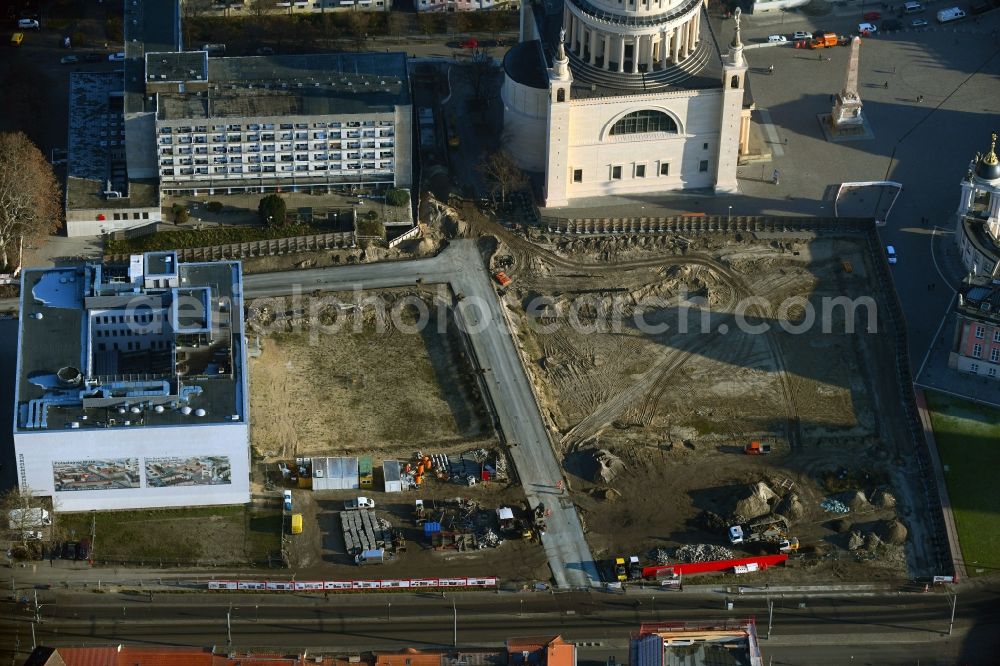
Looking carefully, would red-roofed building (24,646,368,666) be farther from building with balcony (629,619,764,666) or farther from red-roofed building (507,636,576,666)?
building with balcony (629,619,764,666)

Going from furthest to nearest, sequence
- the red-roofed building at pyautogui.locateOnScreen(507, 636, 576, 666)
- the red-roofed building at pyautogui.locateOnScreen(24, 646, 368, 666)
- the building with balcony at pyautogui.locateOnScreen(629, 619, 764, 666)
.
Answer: the red-roofed building at pyautogui.locateOnScreen(507, 636, 576, 666) → the red-roofed building at pyautogui.locateOnScreen(24, 646, 368, 666) → the building with balcony at pyautogui.locateOnScreen(629, 619, 764, 666)

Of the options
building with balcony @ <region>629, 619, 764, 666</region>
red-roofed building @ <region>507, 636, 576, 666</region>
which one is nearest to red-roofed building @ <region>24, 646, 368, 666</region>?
red-roofed building @ <region>507, 636, 576, 666</region>

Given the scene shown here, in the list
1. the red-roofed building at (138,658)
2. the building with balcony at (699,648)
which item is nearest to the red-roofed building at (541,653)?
the building with balcony at (699,648)

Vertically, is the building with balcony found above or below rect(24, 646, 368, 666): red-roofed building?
above

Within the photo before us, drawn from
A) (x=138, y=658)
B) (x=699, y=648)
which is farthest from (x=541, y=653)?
(x=138, y=658)

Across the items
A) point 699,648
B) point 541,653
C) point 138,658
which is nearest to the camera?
point 699,648

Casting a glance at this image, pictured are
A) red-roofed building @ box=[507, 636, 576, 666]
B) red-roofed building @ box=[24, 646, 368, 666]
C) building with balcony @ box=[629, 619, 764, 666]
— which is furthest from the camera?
red-roofed building @ box=[507, 636, 576, 666]

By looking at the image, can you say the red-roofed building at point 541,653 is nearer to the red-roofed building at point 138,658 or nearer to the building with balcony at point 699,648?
the building with balcony at point 699,648

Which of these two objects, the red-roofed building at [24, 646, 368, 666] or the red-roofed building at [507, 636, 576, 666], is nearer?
the red-roofed building at [24, 646, 368, 666]

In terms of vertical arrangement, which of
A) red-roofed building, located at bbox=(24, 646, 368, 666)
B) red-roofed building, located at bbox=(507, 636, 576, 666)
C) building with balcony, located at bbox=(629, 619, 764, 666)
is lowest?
red-roofed building, located at bbox=(24, 646, 368, 666)

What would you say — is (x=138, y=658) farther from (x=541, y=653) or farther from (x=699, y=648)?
(x=699, y=648)

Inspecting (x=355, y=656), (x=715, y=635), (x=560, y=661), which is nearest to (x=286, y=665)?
(x=355, y=656)
